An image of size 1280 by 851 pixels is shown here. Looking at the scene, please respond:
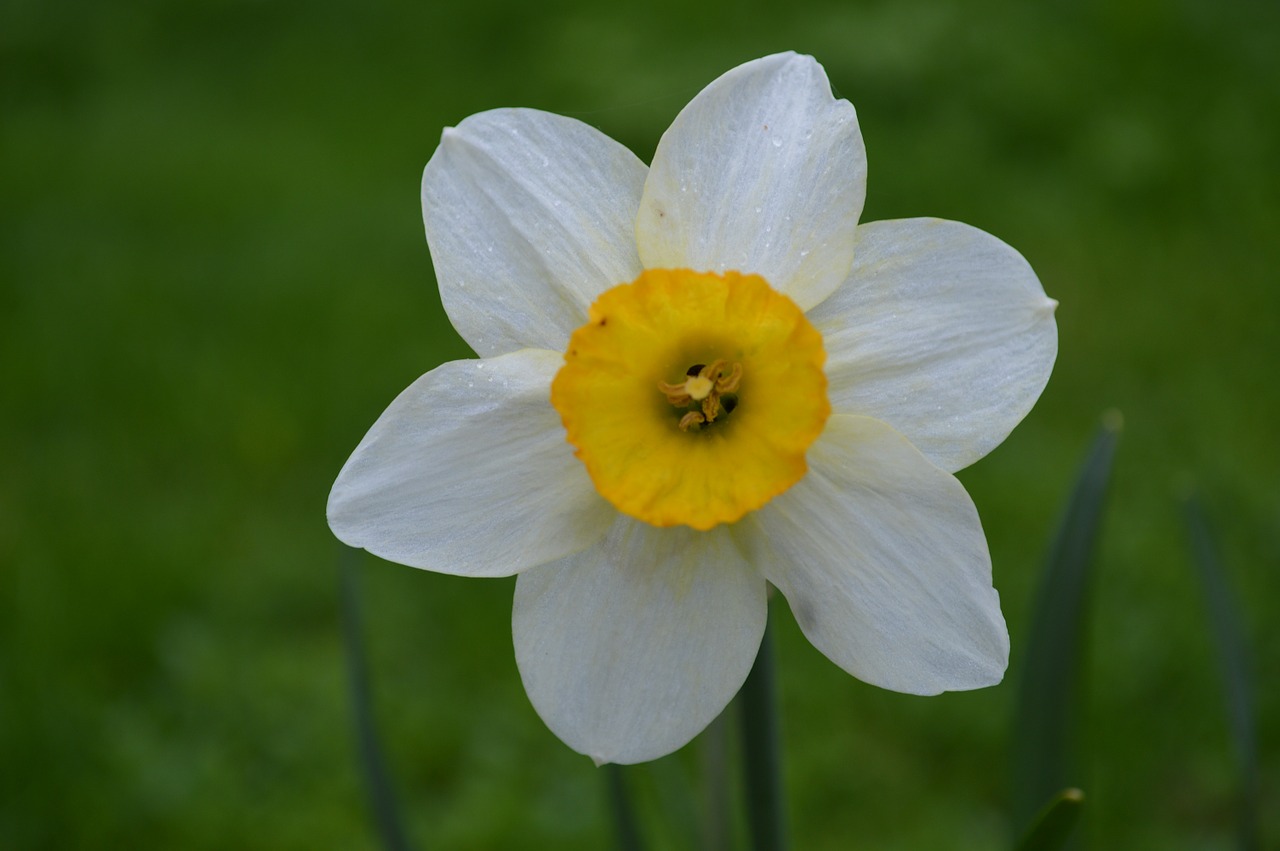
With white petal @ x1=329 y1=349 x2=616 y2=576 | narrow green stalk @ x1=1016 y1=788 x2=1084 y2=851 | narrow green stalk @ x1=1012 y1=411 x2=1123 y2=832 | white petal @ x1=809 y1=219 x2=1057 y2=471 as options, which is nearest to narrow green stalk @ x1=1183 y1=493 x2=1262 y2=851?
narrow green stalk @ x1=1012 y1=411 x2=1123 y2=832

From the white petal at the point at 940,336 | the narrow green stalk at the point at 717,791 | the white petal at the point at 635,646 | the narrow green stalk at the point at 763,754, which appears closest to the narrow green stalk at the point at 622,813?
the narrow green stalk at the point at 717,791

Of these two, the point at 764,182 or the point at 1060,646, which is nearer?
the point at 764,182

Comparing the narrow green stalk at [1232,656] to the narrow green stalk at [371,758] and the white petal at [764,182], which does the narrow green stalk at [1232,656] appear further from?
the narrow green stalk at [371,758]

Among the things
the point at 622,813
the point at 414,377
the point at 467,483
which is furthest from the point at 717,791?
the point at 414,377

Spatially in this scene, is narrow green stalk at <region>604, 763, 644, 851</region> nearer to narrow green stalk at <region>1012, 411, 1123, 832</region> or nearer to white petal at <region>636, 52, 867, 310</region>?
narrow green stalk at <region>1012, 411, 1123, 832</region>

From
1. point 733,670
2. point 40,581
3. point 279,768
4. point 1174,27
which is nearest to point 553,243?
point 733,670

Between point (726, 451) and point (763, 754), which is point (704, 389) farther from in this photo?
point (763, 754)
